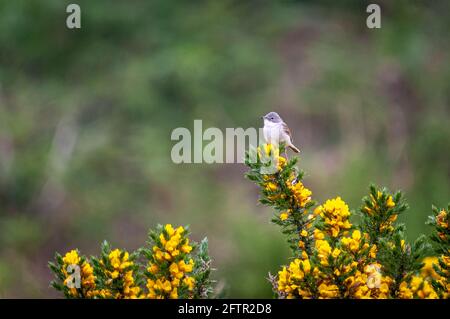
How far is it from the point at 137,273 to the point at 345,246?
1.01m

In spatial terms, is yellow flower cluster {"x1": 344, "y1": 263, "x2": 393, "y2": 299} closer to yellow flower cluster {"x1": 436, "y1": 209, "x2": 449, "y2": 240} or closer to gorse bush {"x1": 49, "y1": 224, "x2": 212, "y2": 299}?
yellow flower cluster {"x1": 436, "y1": 209, "x2": 449, "y2": 240}

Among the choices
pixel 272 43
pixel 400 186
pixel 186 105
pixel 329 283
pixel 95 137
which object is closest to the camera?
pixel 329 283

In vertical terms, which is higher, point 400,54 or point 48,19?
point 48,19

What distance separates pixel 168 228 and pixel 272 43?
917 centimetres

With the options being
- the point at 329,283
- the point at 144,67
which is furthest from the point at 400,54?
the point at 329,283

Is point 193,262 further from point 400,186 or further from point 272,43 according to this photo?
point 272,43

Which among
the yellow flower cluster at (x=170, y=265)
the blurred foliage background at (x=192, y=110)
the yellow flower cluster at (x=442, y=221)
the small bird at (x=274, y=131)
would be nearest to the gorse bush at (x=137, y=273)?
the yellow flower cluster at (x=170, y=265)

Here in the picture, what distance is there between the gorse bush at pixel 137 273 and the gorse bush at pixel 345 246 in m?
0.45

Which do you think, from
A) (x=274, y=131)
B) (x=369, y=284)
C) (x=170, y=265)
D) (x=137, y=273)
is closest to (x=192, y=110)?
(x=274, y=131)

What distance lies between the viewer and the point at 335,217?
2.95 metres

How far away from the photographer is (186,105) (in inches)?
406

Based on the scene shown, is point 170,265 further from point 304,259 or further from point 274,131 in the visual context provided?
point 274,131

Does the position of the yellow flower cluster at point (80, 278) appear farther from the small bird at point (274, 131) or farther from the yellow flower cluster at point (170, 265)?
the small bird at point (274, 131)

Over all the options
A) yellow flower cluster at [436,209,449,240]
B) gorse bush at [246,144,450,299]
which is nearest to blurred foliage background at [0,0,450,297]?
gorse bush at [246,144,450,299]
